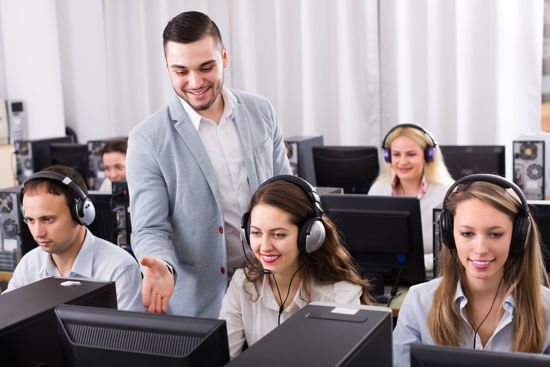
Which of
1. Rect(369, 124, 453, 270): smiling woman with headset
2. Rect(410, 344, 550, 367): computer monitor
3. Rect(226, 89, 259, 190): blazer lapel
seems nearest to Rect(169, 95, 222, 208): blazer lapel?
Rect(226, 89, 259, 190): blazer lapel

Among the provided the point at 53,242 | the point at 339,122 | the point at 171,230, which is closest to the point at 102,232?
the point at 53,242

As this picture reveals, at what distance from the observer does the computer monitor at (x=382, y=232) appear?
2.29 metres

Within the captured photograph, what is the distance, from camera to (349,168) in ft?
12.8

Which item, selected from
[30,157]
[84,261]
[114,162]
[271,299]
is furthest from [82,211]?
[30,157]

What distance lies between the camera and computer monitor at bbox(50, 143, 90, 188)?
4.69 metres

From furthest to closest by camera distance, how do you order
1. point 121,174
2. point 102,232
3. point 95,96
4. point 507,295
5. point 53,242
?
point 95,96
point 121,174
point 102,232
point 53,242
point 507,295

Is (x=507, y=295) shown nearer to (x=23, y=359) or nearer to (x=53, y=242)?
(x=23, y=359)

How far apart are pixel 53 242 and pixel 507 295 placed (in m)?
1.36

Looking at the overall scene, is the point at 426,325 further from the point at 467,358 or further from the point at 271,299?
the point at 467,358

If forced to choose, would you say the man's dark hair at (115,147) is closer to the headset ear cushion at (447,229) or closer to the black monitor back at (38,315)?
the headset ear cushion at (447,229)

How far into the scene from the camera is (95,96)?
6234 millimetres

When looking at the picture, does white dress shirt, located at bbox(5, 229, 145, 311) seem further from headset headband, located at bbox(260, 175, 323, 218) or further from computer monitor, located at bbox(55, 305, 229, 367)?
computer monitor, located at bbox(55, 305, 229, 367)

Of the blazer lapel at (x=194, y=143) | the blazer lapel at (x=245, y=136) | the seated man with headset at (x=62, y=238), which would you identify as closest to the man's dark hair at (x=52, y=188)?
the seated man with headset at (x=62, y=238)

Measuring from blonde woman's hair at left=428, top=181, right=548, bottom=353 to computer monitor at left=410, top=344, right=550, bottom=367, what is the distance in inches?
32.5
